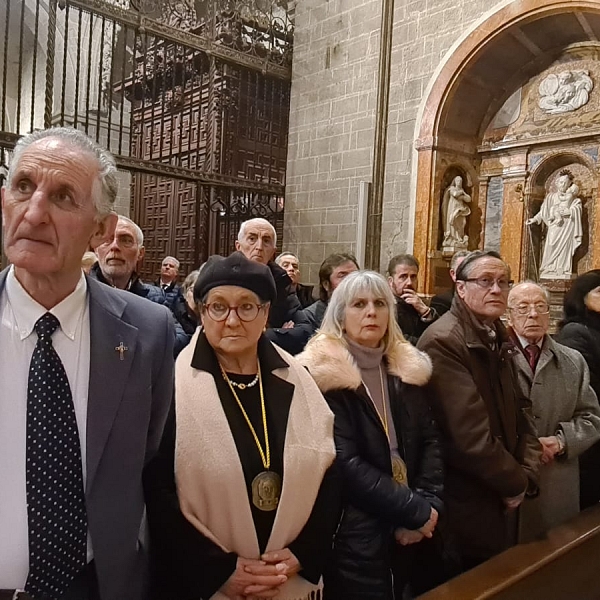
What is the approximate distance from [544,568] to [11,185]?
5.51 feet

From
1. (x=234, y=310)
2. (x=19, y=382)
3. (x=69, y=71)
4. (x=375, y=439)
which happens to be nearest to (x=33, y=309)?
(x=19, y=382)

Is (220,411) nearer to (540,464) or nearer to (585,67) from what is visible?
(540,464)

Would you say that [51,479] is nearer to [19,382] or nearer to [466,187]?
[19,382]

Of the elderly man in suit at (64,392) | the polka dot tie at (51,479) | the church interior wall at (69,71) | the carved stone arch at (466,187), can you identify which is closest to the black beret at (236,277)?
the elderly man in suit at (64,392)

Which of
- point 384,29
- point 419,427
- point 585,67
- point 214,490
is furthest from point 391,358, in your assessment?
point 384,29

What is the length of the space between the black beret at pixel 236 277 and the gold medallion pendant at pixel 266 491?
1.66ft

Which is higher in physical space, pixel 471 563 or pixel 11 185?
pixel 11 185

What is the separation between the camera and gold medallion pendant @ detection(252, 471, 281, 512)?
5.39ft

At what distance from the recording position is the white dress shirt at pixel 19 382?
1188mm

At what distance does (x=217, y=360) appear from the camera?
69.5 inches

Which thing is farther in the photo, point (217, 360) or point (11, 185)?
point (217, 360)

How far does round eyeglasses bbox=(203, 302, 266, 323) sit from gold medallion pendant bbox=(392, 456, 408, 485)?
2.50 ft

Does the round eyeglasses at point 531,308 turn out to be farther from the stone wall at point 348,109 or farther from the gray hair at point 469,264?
the stone wall at point 348,109

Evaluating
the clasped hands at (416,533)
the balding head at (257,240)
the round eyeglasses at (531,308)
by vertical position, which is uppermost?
the balding head at (257,240)
